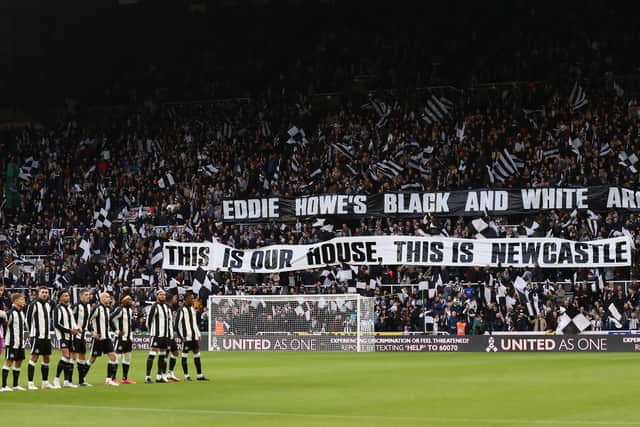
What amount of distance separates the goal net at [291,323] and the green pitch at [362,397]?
9.45m

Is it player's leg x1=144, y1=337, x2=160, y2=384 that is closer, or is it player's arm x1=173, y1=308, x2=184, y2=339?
player's leg x1=144, y1=337, x2=160, y2=384

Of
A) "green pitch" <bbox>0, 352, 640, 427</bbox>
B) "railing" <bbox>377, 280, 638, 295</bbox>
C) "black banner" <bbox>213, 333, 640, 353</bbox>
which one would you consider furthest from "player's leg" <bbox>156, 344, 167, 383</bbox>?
"railing" <bbox>377, 280, 638, 295</bbox>

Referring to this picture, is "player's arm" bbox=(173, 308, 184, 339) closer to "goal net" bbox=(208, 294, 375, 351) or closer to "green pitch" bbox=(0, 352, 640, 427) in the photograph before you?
"green pitch" bbox=(0, 352, 640, 427)

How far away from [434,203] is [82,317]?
23.8 metres

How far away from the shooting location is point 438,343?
41.4 m

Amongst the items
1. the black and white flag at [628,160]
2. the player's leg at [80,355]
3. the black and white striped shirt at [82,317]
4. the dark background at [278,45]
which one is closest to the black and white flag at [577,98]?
the dark background at [278,45]

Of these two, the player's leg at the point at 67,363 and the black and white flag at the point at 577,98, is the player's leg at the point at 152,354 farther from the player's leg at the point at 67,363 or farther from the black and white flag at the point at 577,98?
the black and white flag at the point at 577,98

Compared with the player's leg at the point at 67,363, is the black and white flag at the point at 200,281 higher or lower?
higher

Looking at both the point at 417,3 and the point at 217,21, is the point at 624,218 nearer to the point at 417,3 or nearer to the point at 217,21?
the point at 417,3

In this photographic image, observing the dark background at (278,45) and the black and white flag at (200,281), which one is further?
the dark background at (278,45)

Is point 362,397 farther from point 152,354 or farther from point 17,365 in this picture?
point 17,365

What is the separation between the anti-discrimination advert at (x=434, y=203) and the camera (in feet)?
142

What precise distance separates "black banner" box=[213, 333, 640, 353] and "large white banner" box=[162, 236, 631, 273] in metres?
3.07

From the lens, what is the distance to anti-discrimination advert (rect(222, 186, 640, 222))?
43.3 metres
